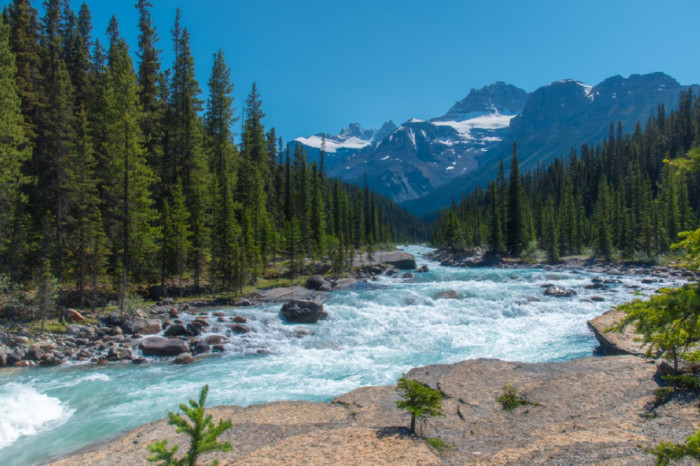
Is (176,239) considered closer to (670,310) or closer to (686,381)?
(686,381)

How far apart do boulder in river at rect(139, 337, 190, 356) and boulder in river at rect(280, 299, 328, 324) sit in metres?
5.93

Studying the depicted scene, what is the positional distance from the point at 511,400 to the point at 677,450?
20.4ft

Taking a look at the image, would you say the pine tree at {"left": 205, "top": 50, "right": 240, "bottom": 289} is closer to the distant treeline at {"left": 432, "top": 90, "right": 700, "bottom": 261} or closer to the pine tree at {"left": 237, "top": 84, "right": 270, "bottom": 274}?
the pine tree at {"left": 237, "top": 84, "right": 270, "bottom": 274}

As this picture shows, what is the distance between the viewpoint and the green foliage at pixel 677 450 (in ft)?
9.55

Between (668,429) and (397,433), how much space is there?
4.80m

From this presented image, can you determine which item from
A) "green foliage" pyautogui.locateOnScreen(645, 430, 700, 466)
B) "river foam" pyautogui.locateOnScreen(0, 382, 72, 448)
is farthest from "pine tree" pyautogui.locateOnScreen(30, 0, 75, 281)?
"green foliage" pyautogui.locateOnScreen(645, 430, 700, 466)

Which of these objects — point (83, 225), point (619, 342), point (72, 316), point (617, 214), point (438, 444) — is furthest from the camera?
point (617, 214)

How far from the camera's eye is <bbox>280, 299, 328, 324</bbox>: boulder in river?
20766 millimetres

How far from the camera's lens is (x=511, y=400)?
884 centimetres

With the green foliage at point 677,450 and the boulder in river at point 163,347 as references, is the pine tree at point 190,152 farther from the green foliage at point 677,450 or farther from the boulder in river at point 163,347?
the green foliage at point 677,450

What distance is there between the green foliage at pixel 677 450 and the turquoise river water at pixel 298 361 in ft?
30.8

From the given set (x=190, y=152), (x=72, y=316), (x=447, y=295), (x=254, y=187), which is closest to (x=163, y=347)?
(x=72, y=316)

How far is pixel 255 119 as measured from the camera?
53.8 metres

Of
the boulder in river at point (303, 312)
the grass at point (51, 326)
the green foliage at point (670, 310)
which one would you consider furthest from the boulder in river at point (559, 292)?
the grass at point (51, 326)
